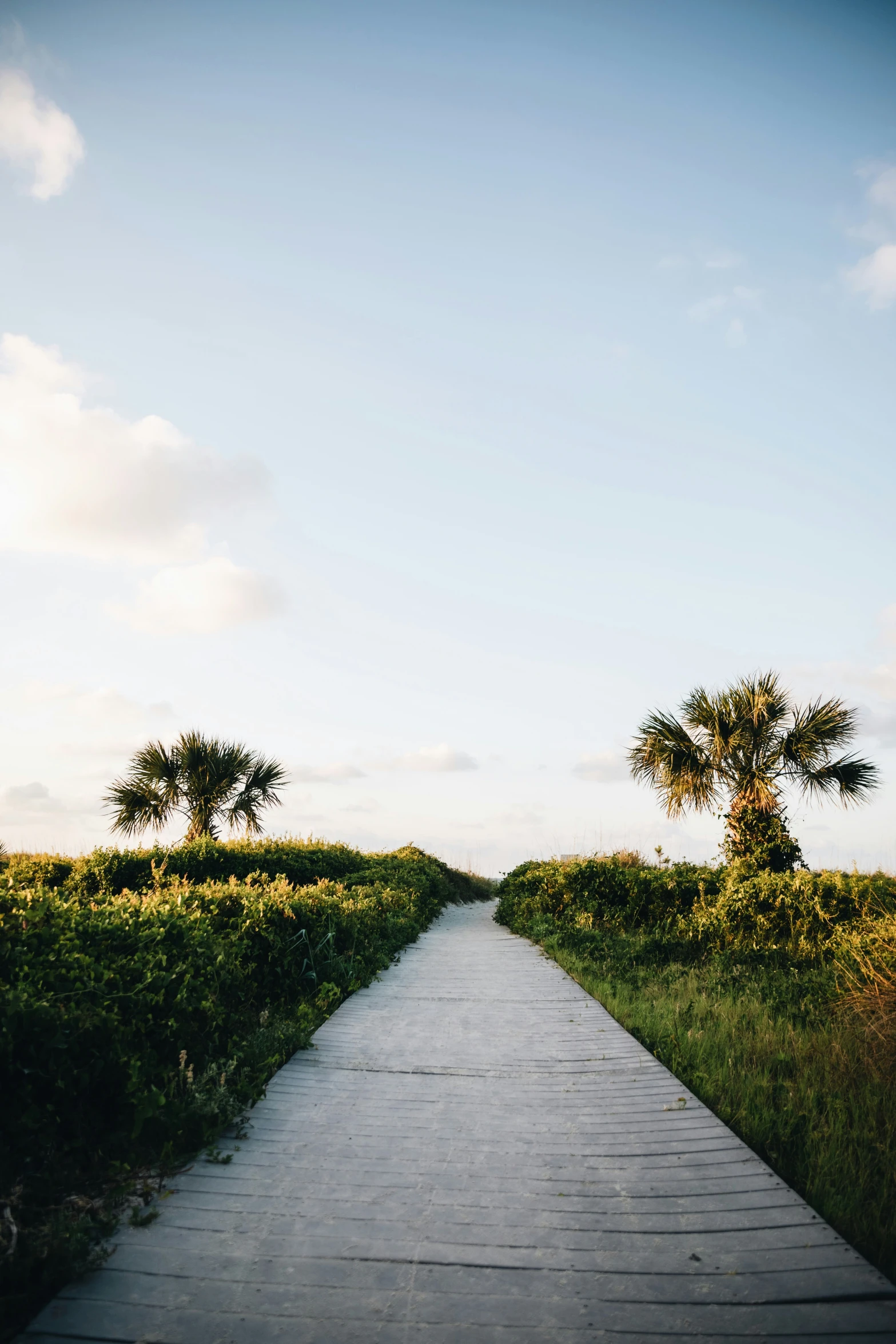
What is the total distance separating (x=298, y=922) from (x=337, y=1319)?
16.3 feet

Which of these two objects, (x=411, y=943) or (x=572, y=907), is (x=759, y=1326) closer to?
(x=411, y=943)

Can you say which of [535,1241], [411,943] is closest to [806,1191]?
[535,1241]

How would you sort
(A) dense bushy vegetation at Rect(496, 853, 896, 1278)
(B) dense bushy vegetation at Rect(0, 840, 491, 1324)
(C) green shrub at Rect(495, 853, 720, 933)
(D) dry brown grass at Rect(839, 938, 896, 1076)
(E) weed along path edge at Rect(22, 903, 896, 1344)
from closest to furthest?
(E) weed along path edge at Rect(22, 903, 896, 1344), (B) dense bushy vegetation at Rect(0, 840, 491, 1324), (A) dense bushy vegetation at Rect(496, 853, 896, 1278), (D) dry brown grass at Rect(839, 938, 896, 1076), (C) green shrub at Rect(495, 853, 720, 933)

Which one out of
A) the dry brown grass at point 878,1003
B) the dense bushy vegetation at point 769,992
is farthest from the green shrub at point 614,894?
the dry brown grass at point 878,1003

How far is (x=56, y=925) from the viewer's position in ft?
13.8

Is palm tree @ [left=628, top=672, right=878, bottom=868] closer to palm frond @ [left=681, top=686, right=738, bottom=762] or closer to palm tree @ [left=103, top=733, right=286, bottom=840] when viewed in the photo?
palm frond @ [left=681, top=686, right=738, bottom=762]

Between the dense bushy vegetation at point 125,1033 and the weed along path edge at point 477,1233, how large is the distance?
237 millimetres

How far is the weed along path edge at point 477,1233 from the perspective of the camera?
2.33m

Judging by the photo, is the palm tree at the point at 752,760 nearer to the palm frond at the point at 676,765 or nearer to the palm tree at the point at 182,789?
the palm frond at the point at 676,765

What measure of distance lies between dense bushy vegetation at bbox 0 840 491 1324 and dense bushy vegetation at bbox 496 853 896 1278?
2980 mm

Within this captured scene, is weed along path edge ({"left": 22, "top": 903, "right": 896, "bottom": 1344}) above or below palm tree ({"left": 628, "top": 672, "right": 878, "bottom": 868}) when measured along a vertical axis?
below

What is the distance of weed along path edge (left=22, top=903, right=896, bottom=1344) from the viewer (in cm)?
233

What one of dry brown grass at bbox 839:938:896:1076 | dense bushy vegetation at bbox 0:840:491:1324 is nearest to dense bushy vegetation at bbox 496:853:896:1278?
dry brown grass at bbox 839:938:896:1076

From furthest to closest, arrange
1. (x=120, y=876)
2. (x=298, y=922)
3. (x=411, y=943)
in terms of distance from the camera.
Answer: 1. (x=120, y=876)
2. (x=411, y=943)
3. (x=298, y=922)
